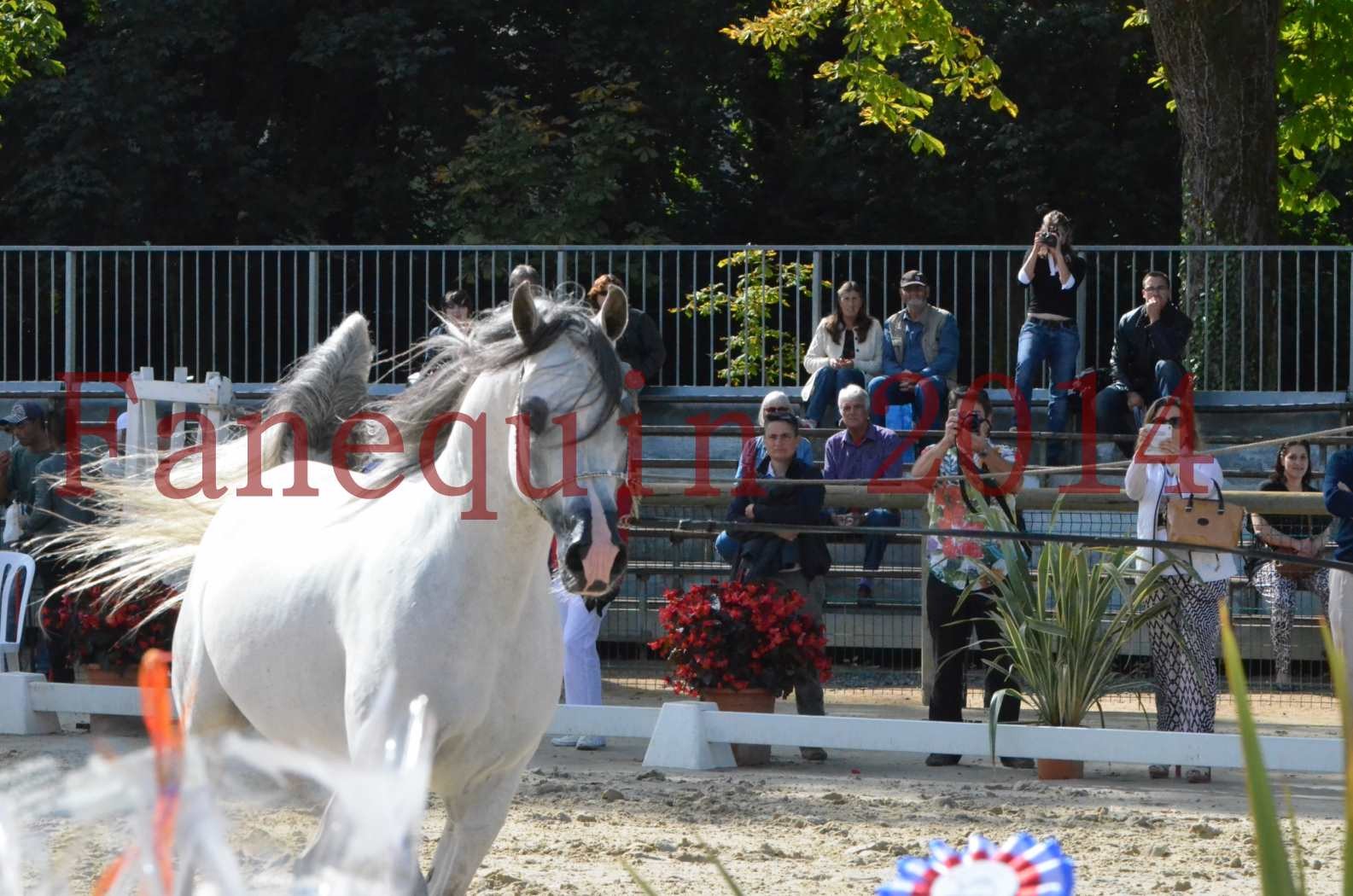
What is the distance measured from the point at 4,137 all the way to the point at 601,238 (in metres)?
6.94

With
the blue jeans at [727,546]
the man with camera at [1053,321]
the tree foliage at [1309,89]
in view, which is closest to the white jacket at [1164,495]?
the blue jeans at [727,546]

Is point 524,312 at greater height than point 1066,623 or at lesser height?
greater

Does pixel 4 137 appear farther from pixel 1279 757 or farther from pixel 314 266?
pixel 1279 757

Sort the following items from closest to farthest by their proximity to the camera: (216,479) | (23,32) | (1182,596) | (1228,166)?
(216,479)
(1182,596)
(1228,166)
(23,32)

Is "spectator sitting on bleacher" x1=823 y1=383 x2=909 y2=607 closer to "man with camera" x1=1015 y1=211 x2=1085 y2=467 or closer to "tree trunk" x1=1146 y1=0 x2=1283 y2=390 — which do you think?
"man with camera" x1=1015 y1=211 x2=1085 y2=467

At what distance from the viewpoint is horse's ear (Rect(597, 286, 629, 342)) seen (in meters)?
3.87

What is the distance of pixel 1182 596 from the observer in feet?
25.1

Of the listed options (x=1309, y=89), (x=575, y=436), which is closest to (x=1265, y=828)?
(x=575, y=436)

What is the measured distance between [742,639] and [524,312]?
15.3 feet

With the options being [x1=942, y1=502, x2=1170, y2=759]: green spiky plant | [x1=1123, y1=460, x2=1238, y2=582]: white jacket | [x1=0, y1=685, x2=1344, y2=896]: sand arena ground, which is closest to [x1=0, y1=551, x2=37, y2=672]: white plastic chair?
[x1=0, y1=685, x2=1344, y2=896]: sand arena ground

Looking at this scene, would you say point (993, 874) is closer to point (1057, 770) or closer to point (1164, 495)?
point (1057, 770)

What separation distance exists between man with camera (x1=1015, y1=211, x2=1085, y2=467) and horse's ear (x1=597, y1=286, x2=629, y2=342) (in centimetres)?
826

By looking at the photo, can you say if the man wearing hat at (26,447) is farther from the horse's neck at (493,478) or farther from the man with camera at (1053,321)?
the horse's neck at (493,478)

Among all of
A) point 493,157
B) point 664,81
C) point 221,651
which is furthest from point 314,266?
point 221,651
